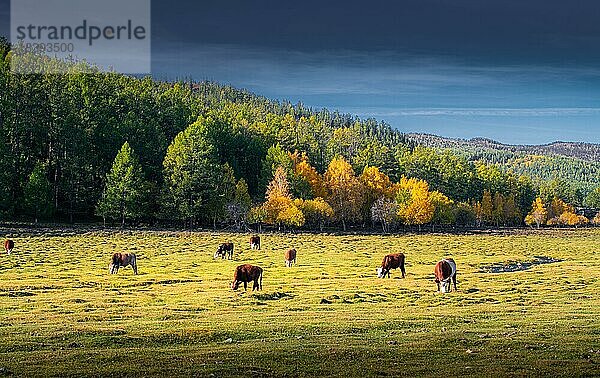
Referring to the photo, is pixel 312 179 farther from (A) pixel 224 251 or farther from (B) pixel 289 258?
(B) pixel 289 258

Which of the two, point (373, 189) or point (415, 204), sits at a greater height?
point (373, 189)

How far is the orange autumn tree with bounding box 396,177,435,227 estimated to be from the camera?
12019cm

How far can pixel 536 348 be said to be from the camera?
18.5 metres

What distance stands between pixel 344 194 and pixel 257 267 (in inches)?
3300

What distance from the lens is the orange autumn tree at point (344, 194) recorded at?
118 meters

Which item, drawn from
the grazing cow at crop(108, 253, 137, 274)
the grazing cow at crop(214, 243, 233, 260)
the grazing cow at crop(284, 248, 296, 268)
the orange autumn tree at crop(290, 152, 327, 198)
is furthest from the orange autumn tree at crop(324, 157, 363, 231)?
the grazing cow at crop(108, 253, 137, 274)

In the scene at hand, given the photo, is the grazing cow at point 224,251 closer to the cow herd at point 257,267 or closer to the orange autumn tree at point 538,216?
the cow herd at point 257,267

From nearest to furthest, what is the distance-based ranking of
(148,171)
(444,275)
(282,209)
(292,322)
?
(292,322), (444,275), (282,209), (148,171)

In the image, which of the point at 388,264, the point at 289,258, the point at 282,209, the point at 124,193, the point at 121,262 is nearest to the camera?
the point at 388,264

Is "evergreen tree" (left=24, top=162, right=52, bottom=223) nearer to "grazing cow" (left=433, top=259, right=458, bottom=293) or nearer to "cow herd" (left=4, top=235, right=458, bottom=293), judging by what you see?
"cow herd" (left=4, top=235, right=458, bottom=293)

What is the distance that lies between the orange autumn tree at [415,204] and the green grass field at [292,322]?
70539 mm

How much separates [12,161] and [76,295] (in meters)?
66.1

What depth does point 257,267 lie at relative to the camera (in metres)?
35.0

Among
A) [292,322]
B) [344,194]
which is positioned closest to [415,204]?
[344,194]
